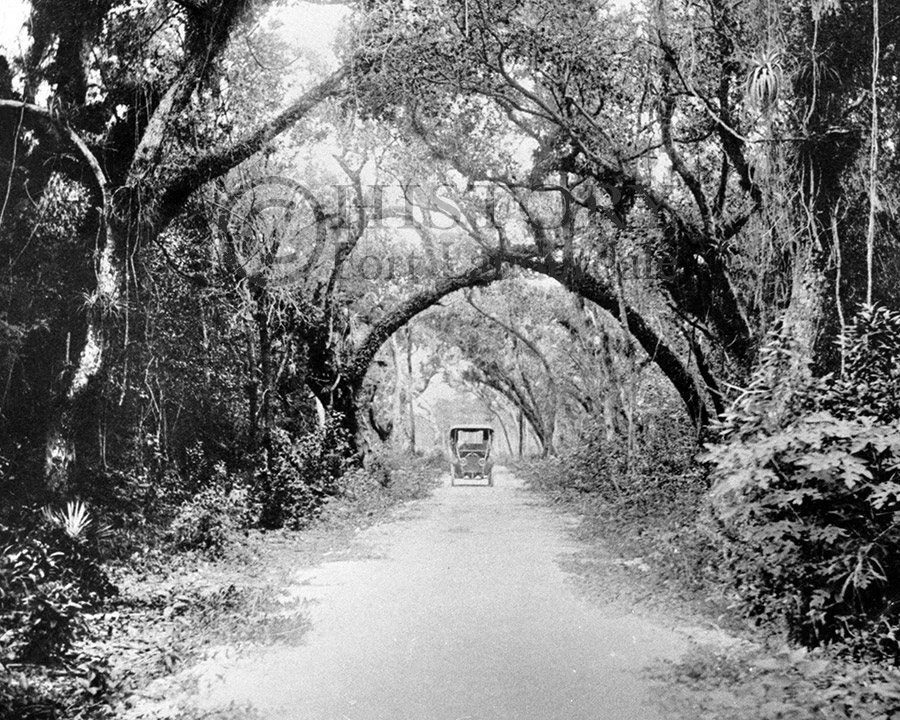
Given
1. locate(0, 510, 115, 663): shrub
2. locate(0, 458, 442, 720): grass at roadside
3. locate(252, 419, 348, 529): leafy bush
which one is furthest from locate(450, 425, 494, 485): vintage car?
locate(0, 510, 115, 663): shrub

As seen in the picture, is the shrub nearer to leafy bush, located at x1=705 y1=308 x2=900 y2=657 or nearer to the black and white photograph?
the black and white photograph

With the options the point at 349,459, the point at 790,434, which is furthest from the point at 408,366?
the point at 790,434

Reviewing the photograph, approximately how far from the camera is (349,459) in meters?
14.6

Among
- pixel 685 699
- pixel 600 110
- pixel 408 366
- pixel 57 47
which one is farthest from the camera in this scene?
pixel 408 366

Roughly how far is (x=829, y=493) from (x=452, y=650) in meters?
2.59

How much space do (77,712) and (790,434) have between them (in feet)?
14.0

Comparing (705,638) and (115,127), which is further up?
(115,127)

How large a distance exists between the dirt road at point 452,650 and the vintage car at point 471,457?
13499mm

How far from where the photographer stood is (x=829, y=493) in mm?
4527

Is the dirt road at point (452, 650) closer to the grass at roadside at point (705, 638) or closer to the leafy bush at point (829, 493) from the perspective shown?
the grass at roadside at point (705, 638)

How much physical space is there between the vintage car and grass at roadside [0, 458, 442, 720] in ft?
42.0

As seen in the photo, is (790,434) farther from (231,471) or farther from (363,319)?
(363,319)

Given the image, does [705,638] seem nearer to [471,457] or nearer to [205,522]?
[205,522]

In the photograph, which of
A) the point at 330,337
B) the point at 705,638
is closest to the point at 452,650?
the point at 705,638
